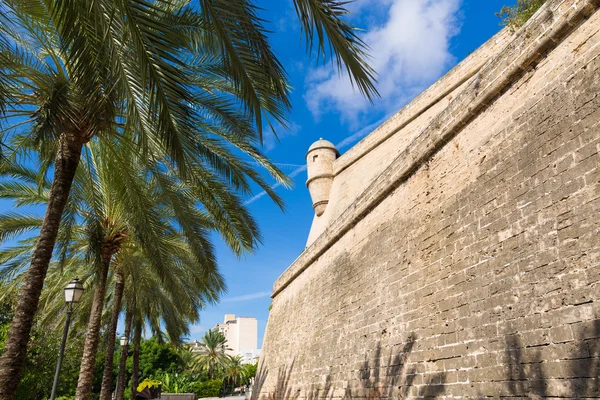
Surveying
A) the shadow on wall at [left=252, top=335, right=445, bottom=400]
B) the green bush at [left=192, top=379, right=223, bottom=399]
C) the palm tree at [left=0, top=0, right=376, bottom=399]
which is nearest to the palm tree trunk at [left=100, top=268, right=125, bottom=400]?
the palm tree at [left=0, top=0, right=376, bottom=399]

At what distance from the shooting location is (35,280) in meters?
5.39

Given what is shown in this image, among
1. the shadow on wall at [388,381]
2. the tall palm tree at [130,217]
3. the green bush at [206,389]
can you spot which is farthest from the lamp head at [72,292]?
the green bush at [206,389]

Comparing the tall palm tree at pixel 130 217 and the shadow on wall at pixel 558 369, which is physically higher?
the tall palm tree at pixel 130 217

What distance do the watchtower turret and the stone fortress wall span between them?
9.00 meters

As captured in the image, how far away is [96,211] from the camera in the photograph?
28.4 ft

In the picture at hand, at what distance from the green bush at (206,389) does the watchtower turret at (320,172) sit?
24271 millimetres

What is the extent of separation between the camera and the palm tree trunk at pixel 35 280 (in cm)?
499

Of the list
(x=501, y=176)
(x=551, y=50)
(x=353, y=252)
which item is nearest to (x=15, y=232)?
(x=353, y=252)

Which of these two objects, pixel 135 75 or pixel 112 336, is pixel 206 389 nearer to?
pixel 112 336

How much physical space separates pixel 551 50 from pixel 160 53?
3606 mm

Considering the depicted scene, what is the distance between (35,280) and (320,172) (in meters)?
11.9

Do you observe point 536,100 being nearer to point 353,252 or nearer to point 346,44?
point 346,44

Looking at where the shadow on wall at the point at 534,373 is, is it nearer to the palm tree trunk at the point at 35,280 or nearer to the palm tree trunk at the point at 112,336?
the palm tree trunk at the point at 35,280

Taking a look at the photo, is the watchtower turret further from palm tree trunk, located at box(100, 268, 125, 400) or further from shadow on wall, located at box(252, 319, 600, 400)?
shadow on wall, located at box(252, 319, 600, 400)
